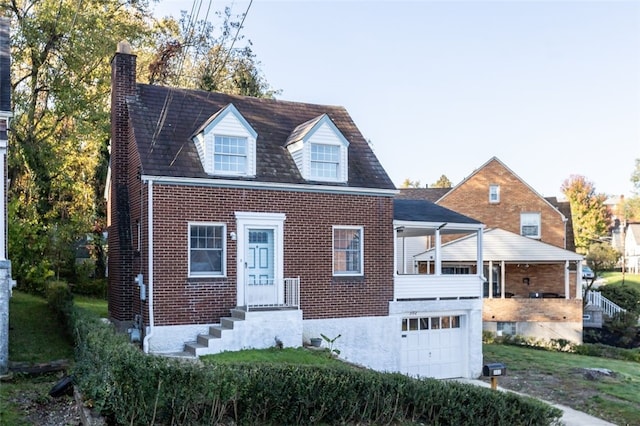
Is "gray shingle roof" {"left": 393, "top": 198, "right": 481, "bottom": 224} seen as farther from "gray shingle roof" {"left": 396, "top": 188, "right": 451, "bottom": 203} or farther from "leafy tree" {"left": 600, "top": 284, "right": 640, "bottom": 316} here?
"gray shingle roof" {"left": 396, "top": 188, "right": 451, "bottom": 203}

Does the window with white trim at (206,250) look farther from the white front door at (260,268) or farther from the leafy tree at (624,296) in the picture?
the leafy tree at (624,296)

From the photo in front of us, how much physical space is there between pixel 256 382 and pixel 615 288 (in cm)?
3156

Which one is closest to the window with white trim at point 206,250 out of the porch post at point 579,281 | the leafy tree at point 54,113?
the leafy tree at point 54,113

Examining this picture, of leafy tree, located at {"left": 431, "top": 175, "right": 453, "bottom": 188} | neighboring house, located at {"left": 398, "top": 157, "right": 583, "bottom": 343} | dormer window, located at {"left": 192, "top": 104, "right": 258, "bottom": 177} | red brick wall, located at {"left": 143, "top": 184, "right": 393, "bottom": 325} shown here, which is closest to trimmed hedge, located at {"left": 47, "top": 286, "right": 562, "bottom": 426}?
red brick wall, located at {"left": 143, "top": 184, "right": 393, "bottom": 325}

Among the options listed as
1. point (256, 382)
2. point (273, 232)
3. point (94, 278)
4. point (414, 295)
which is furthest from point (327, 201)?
point (94, 278)

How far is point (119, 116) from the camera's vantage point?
60.7 ft

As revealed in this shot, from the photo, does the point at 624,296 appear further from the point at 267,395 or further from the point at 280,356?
the point at 267,395

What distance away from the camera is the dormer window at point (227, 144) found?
1702 centimetres

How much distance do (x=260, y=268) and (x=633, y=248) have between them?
71.6 meters

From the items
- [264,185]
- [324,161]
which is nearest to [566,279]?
[324,161]

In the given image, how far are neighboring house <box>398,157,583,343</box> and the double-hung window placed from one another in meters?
14.5

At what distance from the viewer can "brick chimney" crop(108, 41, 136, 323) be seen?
59.7ft

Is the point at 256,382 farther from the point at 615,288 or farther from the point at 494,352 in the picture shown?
the point at 615,288

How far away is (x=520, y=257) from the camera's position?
30.9 metres
